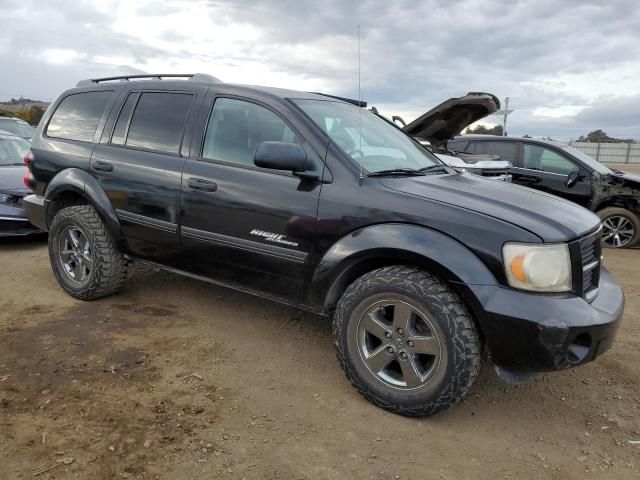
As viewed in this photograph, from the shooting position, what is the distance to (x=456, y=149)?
855 centimetres

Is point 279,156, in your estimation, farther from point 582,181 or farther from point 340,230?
point 582,181

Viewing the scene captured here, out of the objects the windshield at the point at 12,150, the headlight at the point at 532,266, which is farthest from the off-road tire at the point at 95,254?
the windshield at the point at 12,150

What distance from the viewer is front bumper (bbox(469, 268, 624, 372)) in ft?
7.98

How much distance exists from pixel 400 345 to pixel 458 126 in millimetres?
5248

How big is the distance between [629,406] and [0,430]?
11.2 ft

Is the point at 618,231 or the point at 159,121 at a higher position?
the point at 159,121

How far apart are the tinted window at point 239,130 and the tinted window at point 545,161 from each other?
18.8ft

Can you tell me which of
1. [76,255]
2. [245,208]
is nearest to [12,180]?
[76,255]

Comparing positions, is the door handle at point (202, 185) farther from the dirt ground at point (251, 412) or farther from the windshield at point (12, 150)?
the windshield at point (12, 150)

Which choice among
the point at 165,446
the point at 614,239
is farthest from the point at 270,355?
the point at 614,239

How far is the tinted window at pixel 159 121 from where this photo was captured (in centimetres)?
373

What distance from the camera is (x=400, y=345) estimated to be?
2.76 metres

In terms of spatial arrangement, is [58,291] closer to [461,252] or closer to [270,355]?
[270,355]

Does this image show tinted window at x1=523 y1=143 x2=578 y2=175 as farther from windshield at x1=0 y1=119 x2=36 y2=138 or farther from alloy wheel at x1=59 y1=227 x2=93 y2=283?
windshield at x1=0 y1=119 x2=36 y2=138
